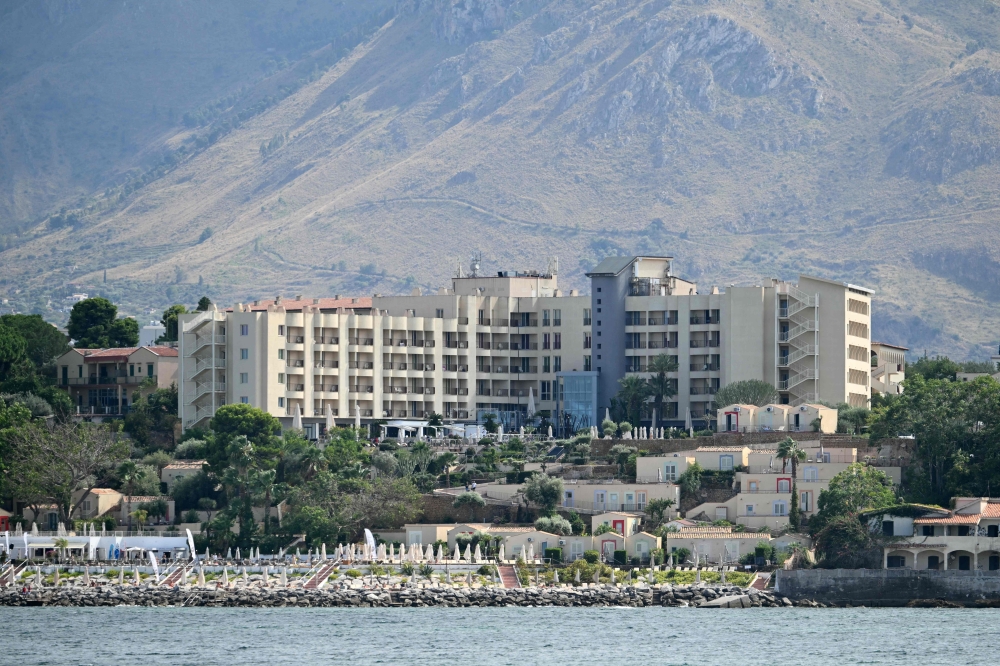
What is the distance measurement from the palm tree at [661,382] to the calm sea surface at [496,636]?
44089mm

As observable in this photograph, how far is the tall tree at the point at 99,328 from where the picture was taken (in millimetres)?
176750

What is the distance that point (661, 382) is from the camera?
151 meters

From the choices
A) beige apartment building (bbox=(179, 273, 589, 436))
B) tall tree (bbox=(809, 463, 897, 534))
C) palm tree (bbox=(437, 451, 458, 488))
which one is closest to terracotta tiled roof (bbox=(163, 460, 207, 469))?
beige apartment building (bbox=(179, 273, 589, 436))

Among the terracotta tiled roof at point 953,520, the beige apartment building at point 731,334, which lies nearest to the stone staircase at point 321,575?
the terracotta tiled roof at point 953,520

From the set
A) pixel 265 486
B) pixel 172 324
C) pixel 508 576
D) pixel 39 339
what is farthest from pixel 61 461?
pixel 172 324

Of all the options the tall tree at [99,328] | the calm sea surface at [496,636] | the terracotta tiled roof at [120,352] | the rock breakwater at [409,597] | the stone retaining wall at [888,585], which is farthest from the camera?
the tall tree at [99,328]

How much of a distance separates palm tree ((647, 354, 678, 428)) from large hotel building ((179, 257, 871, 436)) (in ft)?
3.33

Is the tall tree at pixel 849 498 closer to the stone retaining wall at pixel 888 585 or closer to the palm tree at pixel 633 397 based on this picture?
the stone retaining wall at pixel 888 585

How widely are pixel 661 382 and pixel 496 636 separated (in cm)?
5563

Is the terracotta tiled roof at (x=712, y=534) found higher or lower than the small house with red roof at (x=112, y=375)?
lower

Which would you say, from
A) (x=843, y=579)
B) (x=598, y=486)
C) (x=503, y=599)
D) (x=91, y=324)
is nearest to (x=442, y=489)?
(x=598, y=486)

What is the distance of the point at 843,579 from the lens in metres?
108

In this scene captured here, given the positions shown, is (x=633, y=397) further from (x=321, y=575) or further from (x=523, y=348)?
(x=321, y=575)

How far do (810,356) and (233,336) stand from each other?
38199mm
